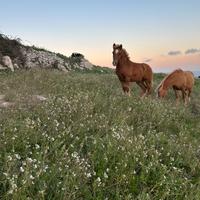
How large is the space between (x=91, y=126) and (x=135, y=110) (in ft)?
14.3

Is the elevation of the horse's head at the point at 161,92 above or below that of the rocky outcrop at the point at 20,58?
below

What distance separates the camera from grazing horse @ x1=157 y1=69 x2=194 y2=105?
2428 cm

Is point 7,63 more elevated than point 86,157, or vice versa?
point 7,63

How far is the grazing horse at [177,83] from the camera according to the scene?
79.7ft

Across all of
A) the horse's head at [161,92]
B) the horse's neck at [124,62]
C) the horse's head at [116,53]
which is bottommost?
the horse's head at [161,92]

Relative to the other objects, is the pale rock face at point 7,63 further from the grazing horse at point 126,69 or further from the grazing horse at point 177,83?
the grazing horse at point 177,83

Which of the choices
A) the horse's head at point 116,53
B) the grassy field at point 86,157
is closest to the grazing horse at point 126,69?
the horse's head at point 116,53

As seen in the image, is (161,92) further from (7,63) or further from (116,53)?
(7,63)

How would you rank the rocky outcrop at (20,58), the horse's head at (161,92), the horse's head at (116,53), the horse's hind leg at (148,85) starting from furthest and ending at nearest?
1. the rocky outcrop at (20,58)
2. the horse's hind leg at (148,85)
3. the horse's head at (161,92)
4. the horse's head at (116,53)

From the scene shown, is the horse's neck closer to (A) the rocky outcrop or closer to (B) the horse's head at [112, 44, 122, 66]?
(B) the horse's head at [112, 44, 122, 66]

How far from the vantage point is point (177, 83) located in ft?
84.7

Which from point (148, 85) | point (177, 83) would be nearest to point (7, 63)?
point (148, 85)

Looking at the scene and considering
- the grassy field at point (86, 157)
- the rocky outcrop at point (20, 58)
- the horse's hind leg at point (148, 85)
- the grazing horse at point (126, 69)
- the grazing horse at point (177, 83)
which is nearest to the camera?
the grassy field at point (86, 157)

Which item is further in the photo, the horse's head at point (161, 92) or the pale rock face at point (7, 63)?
the pale rock face at point (7, 63)
